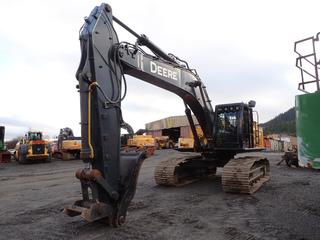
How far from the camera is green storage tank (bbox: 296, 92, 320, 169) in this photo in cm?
384

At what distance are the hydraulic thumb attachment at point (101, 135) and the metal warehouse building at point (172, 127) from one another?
4513 centimetres

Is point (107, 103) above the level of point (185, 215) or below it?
above

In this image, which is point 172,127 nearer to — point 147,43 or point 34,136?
point 34,136

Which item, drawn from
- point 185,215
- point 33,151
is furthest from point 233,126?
point 33,151

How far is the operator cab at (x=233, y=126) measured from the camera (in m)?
10.7

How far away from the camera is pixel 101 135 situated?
231 inches

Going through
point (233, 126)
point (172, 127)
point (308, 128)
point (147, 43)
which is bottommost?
point (308, 128)

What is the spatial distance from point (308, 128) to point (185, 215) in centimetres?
388

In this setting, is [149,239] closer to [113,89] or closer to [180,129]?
[113,89]

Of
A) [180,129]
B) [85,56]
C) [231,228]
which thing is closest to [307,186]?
[231,228]

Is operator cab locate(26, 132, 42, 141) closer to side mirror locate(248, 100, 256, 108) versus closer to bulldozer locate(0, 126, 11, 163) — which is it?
bulldozer locate(0, 126, 11, 163)

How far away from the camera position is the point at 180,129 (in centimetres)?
5438

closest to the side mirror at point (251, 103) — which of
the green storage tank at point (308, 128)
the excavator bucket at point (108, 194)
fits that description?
the excavator bucket at point (108, 194)

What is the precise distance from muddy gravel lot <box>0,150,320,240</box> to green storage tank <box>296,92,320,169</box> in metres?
2.20
